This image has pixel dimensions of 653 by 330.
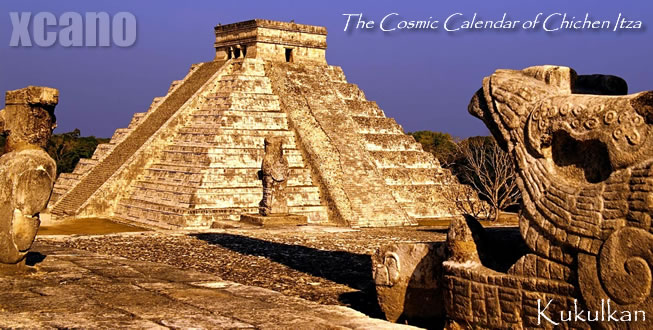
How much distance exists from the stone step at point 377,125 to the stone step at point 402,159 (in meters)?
1.08

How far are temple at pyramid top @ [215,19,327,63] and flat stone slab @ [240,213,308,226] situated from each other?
30.8ft

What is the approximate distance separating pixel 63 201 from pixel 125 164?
2045mm

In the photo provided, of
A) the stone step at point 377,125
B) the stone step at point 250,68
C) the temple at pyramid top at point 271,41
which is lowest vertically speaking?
the stone step at point 377,125

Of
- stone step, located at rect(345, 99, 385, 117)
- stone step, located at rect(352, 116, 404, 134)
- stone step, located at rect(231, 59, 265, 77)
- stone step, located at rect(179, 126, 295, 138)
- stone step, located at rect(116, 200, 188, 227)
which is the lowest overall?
stone step, located at rect(116, 200, 188, 227)

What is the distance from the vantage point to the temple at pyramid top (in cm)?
2653

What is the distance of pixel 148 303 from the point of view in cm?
661

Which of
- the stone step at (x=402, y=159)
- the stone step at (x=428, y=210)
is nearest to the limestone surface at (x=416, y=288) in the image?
the stone step at (x=428, y=210)

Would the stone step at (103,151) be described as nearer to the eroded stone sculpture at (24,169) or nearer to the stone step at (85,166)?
the stone step at (85,166)

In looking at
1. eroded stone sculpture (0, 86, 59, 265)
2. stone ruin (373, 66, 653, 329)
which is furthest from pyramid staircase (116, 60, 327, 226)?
stone ruin (373, 66, 653, 329)

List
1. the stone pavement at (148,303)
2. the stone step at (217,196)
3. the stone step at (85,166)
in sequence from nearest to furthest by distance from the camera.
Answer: the stone pavement at (148,303)
the stone step at (217,196)
the stone step at (85,166)

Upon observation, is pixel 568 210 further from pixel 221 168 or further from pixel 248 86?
pixel 248 86

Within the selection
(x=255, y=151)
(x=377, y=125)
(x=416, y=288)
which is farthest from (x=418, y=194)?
(x=416, y=288)

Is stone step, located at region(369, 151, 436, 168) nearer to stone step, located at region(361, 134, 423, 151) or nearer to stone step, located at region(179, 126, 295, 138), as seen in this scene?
stone step, located at region(361, 134, 423, 151)

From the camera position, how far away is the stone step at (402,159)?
24.4 m
